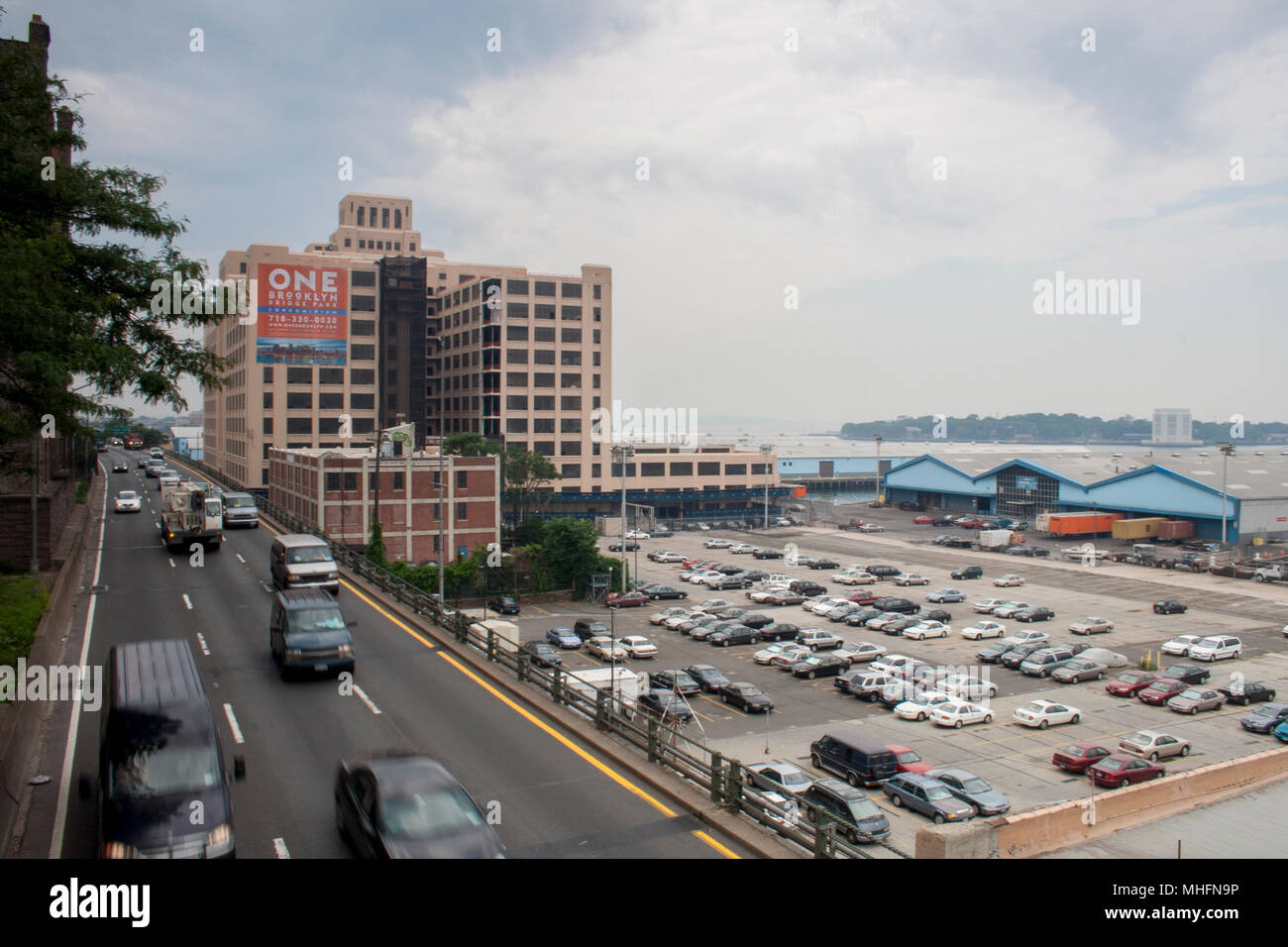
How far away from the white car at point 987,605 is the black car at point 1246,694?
16951mm

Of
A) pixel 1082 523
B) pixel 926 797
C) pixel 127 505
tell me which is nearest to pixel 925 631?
pixel 926 797

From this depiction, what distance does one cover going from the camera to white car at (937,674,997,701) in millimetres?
35350

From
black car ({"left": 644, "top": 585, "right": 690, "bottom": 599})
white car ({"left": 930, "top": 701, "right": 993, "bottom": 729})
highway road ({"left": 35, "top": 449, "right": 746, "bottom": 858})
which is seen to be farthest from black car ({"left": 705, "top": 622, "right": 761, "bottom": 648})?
highway road ({"left": 35, "top": 449, "right": 746, "bottom": 858})

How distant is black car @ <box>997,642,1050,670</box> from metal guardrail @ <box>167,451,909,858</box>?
23569 mm

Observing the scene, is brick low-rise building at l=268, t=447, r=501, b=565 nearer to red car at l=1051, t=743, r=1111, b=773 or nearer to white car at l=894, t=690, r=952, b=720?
white car at l=894, t=690, r=952, b=720

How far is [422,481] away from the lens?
52906 mm

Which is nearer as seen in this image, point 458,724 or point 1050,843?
point 458,724

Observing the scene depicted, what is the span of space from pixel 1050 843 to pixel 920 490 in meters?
100

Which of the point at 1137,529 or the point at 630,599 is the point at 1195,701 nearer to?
the point at 630,599

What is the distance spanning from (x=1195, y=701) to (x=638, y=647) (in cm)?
2372

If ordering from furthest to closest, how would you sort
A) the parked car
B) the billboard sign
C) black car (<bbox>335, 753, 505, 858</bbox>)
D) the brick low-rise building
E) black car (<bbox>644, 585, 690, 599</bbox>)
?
the billboard sign
black car (<bbox>644, 585, 690, 599</bbox>)
the brick low-rise building
the parked car
black car (<bbox>335, 753, 505, 858</bbox>)

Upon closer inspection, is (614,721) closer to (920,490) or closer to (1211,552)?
(1211,552)
